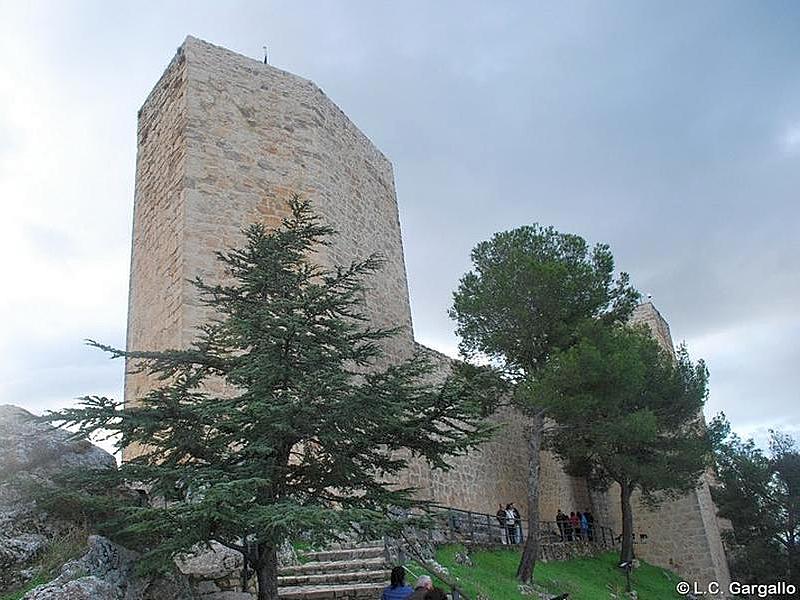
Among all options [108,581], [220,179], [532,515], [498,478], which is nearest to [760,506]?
[498,478]

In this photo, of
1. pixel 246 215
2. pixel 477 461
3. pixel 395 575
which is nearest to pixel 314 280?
pixel 246 215

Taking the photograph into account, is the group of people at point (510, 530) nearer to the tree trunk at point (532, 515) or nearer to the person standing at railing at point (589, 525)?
the tree trunk at point (532, 515)

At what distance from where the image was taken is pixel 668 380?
16406 millimetres

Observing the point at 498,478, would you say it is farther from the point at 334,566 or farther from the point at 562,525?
the point at 334,566

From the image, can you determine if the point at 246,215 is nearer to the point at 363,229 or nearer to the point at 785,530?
the point at 363,229

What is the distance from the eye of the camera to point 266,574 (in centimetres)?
557

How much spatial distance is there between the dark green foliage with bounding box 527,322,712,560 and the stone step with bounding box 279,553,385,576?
5231 mm

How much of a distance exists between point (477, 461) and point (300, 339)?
11.6 meters

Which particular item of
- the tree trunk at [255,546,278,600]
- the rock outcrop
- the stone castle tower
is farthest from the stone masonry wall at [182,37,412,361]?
the tree trunk at [255,546,278,600]

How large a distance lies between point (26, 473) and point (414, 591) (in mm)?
3549

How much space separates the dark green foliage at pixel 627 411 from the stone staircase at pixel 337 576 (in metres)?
5.12

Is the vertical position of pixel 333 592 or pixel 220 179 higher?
pixel 220 179

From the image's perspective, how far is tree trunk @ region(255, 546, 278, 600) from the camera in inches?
217

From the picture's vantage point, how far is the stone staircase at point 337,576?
6.88 metres
